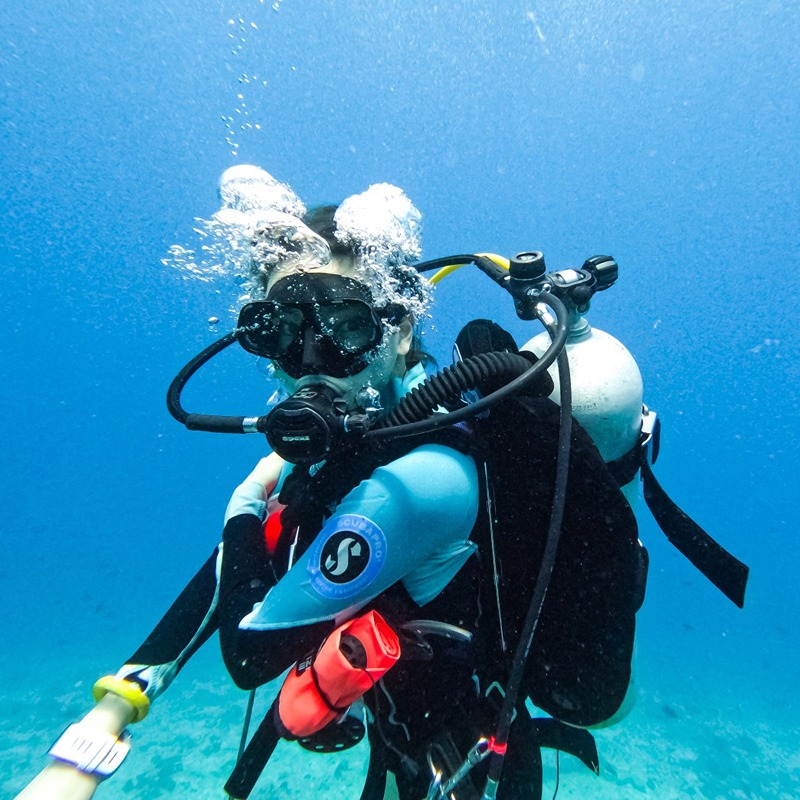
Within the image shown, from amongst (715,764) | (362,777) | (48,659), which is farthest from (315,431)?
(48,659)

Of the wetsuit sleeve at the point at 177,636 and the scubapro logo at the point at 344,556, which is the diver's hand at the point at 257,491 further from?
the scubapro logo at the point at 344,556

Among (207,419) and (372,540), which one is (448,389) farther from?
(207,419)

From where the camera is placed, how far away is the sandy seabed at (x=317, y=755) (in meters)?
7.94

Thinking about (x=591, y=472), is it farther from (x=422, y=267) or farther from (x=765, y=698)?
(x=765, y=698)

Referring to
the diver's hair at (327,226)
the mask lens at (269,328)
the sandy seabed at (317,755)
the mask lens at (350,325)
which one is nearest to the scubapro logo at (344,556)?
the mask lens at (350,325)

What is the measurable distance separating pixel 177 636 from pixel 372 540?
123cm

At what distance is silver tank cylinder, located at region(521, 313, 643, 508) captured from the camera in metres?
1.98

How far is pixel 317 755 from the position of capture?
8.20 m

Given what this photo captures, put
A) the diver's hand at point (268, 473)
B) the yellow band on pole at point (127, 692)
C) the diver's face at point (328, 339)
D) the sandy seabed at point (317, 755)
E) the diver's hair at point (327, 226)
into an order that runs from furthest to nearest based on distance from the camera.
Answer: the sandy seabed at point (317, 755) < the diver's hand at point (268, 473) < the diver's hair at point (327, 226) < the diver's face at point (328, 339) < the yellow band on pole at point (127, 692)

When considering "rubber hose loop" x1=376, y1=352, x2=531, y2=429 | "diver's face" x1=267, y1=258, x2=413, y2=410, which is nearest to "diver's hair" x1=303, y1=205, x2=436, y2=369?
"diver's face" x1=267, y1=258, x2=413, y2=410

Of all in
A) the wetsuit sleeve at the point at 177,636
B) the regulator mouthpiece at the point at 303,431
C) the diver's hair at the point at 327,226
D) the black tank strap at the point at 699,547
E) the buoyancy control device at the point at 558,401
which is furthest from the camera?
the diver's hair at the point at 327,226

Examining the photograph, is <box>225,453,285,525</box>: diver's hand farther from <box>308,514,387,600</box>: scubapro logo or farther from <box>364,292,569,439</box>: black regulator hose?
<box>364,292,569,439</box>: black regulator hose

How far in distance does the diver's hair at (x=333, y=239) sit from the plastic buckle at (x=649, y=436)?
1.15m

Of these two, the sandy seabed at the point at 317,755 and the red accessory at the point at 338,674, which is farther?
the sandy seabed at the point at 317,755
